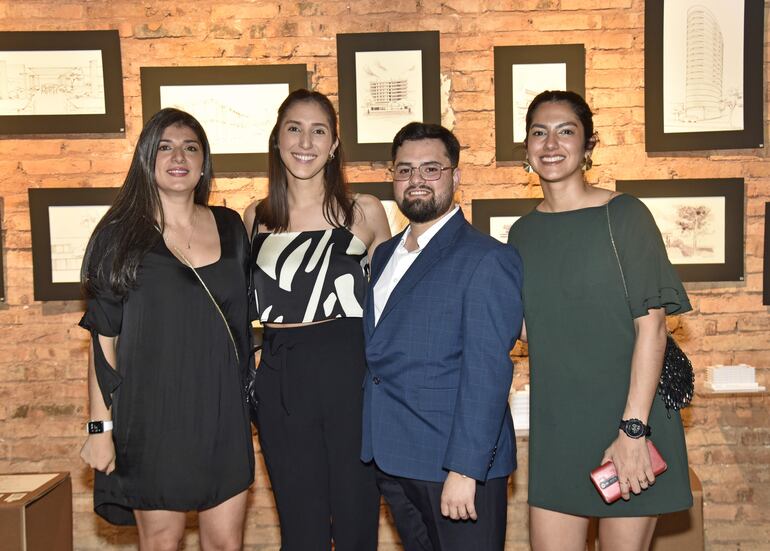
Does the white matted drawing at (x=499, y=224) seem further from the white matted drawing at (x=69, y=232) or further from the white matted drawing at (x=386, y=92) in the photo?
the white matted drawing at (x=69, y=232)

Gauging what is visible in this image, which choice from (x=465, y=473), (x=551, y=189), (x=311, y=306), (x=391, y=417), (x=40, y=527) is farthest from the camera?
(x=40, y=527)

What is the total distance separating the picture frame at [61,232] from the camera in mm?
3639

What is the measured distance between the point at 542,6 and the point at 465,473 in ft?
8.36

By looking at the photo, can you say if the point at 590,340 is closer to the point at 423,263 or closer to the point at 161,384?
the point at 423,263

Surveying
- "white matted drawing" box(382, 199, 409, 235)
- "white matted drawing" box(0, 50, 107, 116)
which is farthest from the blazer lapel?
"white matted drawing" box(0, 50, 107, 116)

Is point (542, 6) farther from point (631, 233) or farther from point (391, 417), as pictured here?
point (391, 417)

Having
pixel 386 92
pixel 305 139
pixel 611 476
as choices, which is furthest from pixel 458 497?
pixel 386 92

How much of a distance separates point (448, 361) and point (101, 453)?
1.18 metres

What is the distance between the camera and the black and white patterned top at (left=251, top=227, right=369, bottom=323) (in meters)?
2.46

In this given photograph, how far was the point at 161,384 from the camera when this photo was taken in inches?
92.7

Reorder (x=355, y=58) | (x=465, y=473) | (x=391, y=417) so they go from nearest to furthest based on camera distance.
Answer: (x=465, y=473), (x=391, y=417), (x=355, y=58)

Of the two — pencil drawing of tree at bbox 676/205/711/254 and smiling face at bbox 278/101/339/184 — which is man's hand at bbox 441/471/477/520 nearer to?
smiling face at bbox 278/101/339/184

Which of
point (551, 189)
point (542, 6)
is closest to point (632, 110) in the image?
point (542, 6)

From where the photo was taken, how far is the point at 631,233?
2107 millimetres
